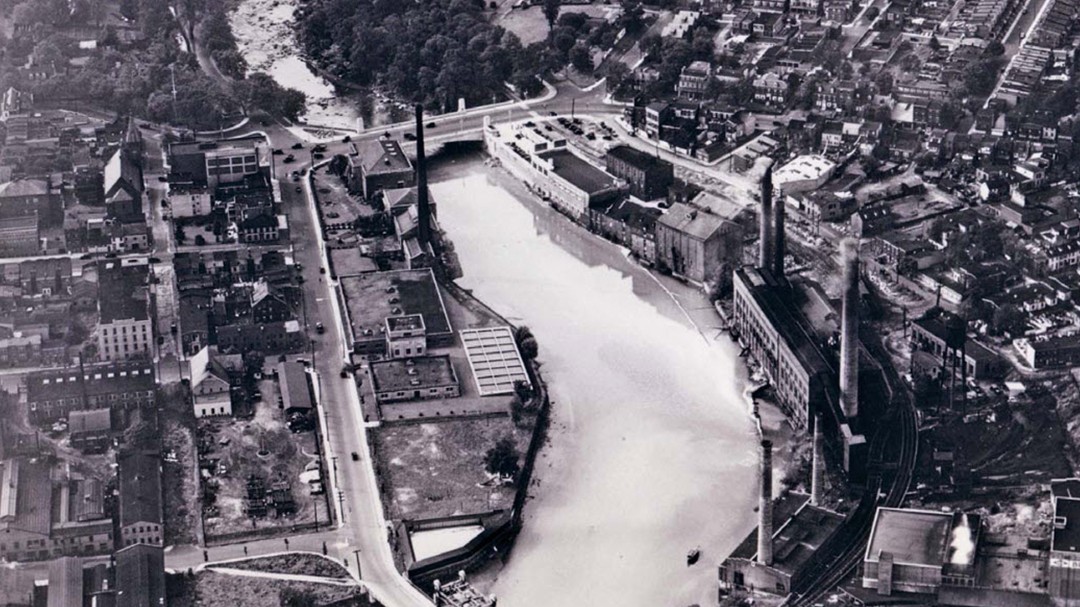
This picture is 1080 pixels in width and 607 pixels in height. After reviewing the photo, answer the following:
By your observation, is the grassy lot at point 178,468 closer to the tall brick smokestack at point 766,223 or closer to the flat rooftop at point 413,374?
the flat rooftop at point 413,374

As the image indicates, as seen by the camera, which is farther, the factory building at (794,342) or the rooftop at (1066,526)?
the factory building at (794,342)


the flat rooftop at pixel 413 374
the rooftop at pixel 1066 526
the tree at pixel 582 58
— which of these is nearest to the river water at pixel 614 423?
the flat rooftop at pixel 413 374

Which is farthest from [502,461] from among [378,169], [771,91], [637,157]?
[771,91]

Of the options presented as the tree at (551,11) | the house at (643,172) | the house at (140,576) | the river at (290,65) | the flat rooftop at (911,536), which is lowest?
the river at (290,65)

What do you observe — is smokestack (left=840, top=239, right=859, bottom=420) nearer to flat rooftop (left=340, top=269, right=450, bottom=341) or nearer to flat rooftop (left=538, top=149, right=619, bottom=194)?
flat rooftop (left=340, top=269, right=450, bottom=341)

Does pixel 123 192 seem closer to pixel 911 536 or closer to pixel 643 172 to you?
pixel 643 172

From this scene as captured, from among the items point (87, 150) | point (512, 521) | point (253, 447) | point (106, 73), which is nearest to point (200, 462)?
point (253, 447)

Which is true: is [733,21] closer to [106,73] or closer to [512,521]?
[106,73]
